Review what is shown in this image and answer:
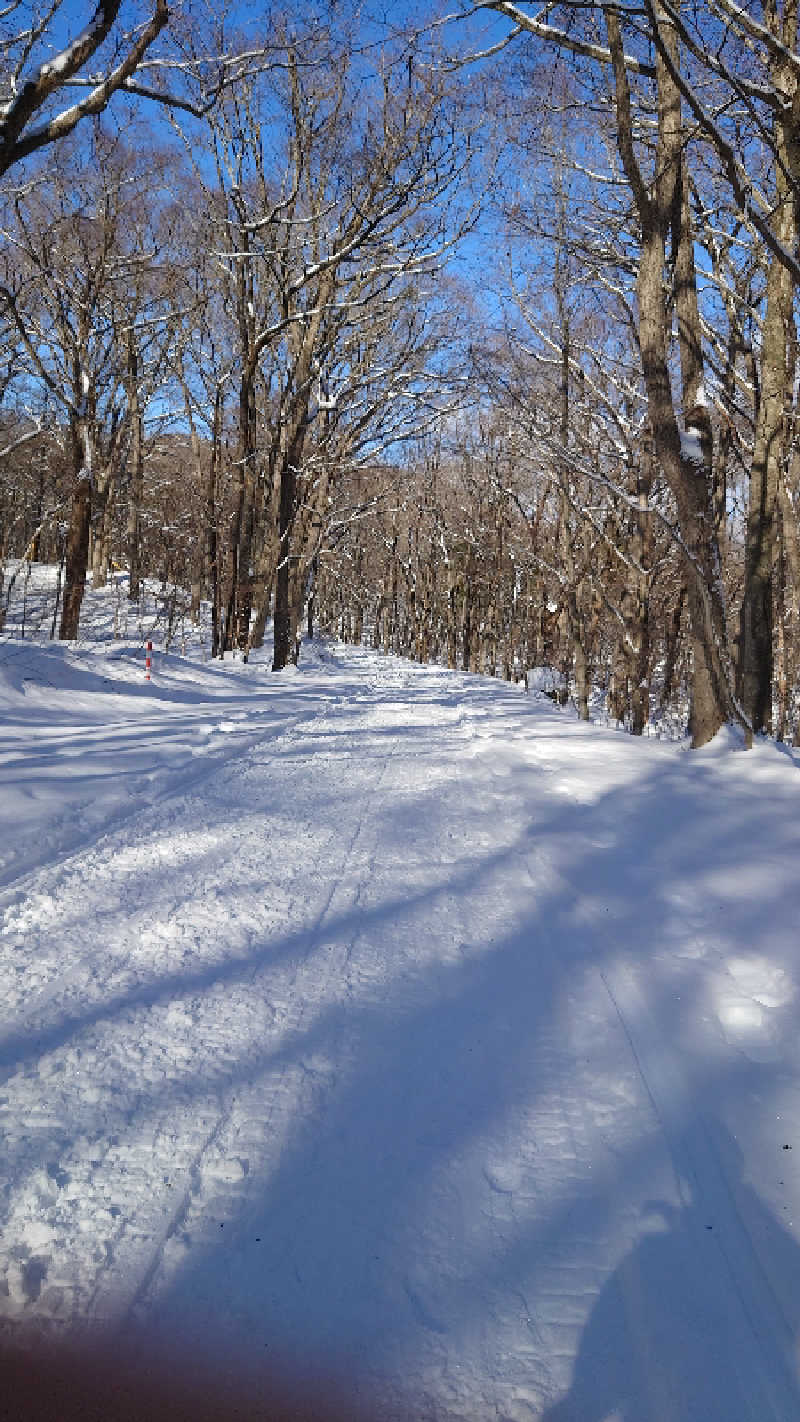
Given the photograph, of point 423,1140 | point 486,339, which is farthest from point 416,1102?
point 486,339

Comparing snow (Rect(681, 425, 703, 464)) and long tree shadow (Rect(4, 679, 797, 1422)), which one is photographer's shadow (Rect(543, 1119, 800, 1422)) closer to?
long tree shadow (Rect(4, 679, 797, 1422))

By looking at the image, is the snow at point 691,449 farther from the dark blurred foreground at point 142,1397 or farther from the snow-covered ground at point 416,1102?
the dark blurred foreground at point 142,1397

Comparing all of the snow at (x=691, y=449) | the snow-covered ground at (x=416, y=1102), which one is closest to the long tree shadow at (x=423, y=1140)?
the snow-covered ground at (x=416, y=1102)

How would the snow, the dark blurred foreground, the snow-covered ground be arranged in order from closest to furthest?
the dark blurred foreground < the snow-covered ground < the snow

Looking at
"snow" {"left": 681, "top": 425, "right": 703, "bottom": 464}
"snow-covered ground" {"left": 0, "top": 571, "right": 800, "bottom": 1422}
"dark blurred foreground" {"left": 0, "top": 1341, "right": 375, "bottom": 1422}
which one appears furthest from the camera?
"snow" {"left": 681, "top": 425, "right": 703, "bottom": 464}

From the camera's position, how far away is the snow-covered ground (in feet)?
5.12

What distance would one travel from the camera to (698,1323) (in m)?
1.60

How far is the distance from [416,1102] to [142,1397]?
0.93 m

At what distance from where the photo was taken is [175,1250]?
67.8 inches

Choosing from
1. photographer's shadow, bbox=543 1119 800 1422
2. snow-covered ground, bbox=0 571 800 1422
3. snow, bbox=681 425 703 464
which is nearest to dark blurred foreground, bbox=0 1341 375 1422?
snow-covered ground, bbox=0 571 800 1422

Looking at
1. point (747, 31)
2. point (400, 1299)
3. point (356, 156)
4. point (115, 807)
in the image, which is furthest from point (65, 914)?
point (356, 156)

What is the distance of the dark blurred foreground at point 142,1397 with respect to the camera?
144 centimetres

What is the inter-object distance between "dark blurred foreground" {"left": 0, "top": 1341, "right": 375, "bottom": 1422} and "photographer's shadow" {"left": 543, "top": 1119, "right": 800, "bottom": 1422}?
1.47 feet

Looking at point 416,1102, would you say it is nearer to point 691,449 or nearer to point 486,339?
point 691,449
